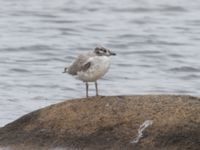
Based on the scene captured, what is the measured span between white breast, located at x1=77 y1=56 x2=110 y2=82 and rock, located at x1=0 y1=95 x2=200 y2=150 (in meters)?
0.38

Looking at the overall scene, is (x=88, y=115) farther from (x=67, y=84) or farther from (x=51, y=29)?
(x=51, y=29)

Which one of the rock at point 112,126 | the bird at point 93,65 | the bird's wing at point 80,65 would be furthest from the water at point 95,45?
the rock at point 112,126

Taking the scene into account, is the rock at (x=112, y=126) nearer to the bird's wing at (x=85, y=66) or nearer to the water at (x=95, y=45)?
the bird's wing at (x=85, y=66)

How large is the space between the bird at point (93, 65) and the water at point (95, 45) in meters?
3.01

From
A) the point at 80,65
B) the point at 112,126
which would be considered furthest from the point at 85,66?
the point at 112,126

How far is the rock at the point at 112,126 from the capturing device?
937 centimetres

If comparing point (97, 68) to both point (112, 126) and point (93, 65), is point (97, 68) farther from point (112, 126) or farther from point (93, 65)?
point (112, 126)

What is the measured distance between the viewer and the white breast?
10.6m

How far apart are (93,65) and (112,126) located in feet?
3.97

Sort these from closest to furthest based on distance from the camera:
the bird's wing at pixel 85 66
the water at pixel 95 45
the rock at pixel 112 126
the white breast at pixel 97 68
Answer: the rock at pixel 112 126 < the white breast at pixel 97 68 < the bird's wing at pixel 85 66 < the water at pixel 95 45

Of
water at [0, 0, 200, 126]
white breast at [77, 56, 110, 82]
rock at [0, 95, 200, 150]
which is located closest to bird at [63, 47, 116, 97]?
white breast at [77, 56, 110, 82]

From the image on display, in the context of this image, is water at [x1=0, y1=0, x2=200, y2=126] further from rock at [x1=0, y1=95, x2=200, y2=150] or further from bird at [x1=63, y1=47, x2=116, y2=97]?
rock at [x1=0, y1=95, x2=200, y2=150]

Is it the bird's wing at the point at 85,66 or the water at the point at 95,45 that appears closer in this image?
the bird's wing at the point at 85,66

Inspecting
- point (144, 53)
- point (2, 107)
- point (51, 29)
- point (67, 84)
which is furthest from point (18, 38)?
point (2, 107)
